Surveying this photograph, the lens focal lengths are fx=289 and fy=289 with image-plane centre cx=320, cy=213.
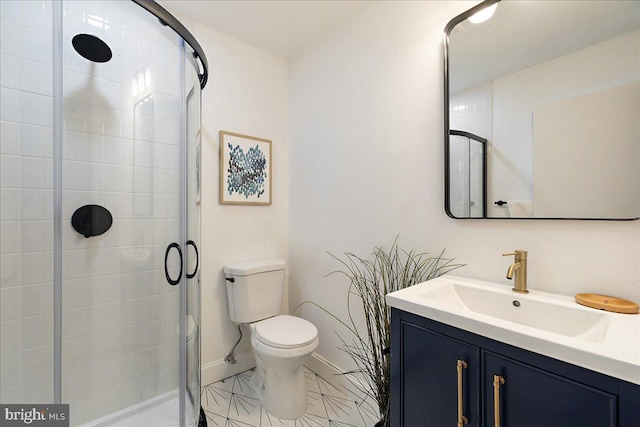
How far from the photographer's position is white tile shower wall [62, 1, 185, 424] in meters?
1.25

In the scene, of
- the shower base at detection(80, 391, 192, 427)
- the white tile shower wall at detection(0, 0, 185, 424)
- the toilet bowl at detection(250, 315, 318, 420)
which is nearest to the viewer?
the white tile shower wall at detection(0, 0, 185, 424)

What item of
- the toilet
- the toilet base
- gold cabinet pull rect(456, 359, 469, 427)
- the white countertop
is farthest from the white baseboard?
gold cabinet pull rect(456, 359, 469, 427)

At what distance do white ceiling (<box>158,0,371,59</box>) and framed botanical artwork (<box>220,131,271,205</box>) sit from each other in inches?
27.6

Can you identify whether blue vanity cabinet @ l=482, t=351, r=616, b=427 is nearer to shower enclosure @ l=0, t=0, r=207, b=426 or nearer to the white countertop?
the white countertop

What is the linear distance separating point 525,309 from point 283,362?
116cm

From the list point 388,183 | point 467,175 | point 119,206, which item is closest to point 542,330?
point 467,175

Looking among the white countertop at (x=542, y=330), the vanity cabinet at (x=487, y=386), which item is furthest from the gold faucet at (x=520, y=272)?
the vanity cabinet at (x=487, y=386)

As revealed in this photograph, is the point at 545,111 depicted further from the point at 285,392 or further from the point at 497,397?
the point at 285,392

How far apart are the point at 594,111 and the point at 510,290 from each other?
27.0 inches

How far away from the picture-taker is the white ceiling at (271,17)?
5.68 feet

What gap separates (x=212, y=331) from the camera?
1983mm

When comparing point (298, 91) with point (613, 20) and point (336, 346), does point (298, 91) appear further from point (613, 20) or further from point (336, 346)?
point (336, 346)

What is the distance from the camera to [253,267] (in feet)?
6.36
